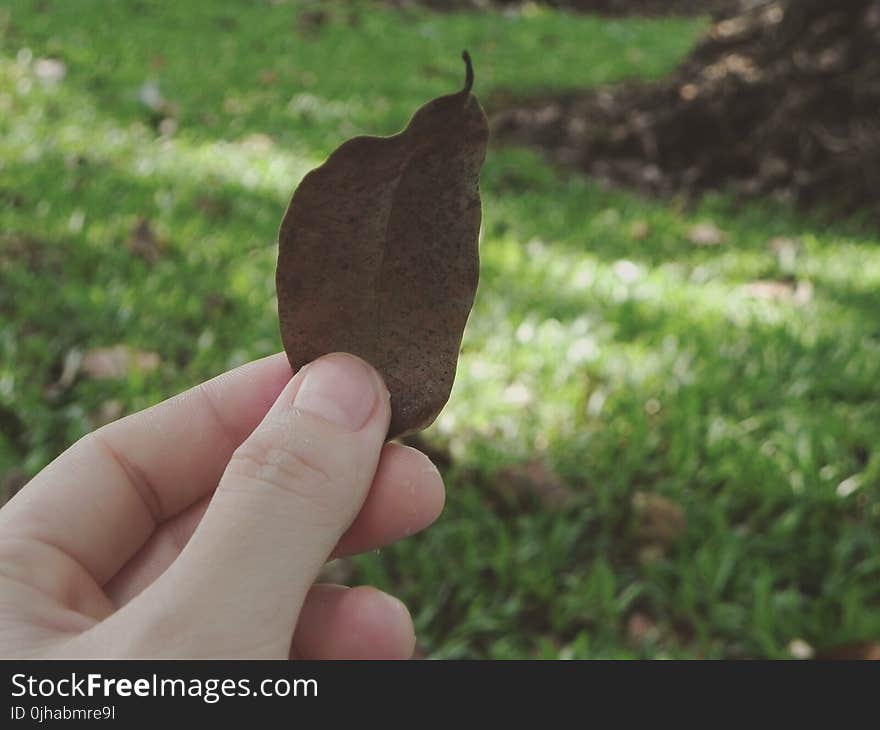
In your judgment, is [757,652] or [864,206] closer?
[757,652]

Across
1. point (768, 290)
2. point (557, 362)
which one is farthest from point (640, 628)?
point (768, 290)

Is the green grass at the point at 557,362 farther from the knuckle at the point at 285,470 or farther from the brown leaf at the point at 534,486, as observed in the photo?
the knuckle at the point at 285,470

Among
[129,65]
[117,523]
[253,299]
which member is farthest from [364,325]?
[129,65]

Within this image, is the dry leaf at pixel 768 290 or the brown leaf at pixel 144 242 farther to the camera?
the dry leaf at pixel 768 290

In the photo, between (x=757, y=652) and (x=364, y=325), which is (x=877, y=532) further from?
(x=364, y=325)

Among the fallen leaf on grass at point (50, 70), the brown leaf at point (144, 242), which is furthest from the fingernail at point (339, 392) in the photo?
the fallen leaf on grass at point (50, 70)

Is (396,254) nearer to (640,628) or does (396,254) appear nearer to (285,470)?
(285,470)
